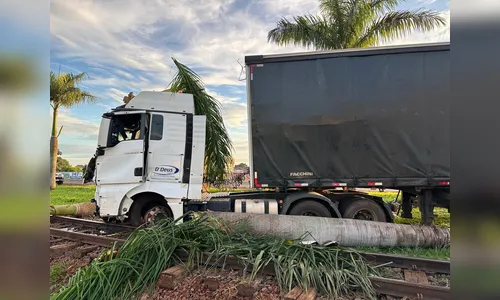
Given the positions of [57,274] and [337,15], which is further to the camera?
[337,15]

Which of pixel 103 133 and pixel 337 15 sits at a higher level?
pixel 337 15

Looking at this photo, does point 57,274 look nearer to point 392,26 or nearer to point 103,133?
point 103,133

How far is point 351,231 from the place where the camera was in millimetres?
5289

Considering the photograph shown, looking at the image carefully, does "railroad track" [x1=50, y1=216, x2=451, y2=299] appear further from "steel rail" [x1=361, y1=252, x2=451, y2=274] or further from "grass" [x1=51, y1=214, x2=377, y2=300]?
"grass" [x1=51, y1=214, x2=377, y2=300]

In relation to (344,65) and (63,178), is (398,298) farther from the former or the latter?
(63,178)

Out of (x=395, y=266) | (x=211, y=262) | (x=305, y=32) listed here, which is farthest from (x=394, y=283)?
(x=305, y=32)

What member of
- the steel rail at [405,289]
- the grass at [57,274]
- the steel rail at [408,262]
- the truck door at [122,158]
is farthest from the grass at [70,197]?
the steel rail at [405,289]

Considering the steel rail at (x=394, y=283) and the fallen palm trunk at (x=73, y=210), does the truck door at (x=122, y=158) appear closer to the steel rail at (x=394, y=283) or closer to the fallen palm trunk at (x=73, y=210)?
the steel rail at (x=394, y=283)

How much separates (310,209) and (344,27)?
27.3 ft

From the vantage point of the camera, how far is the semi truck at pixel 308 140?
5.97 meters

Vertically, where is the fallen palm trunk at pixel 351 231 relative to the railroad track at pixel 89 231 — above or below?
above

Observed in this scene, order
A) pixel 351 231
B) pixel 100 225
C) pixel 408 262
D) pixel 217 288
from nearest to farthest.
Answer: pixel 217 288 → pixel 408 262 → pixel 351 231 → pixel 100 225

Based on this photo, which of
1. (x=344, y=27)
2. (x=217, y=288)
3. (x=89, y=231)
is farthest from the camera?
(x=344, y=27)

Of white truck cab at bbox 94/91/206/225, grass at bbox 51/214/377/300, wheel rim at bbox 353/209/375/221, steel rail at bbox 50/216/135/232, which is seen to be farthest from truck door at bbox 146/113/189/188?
wheel rim at bbox 353/209/375/221
